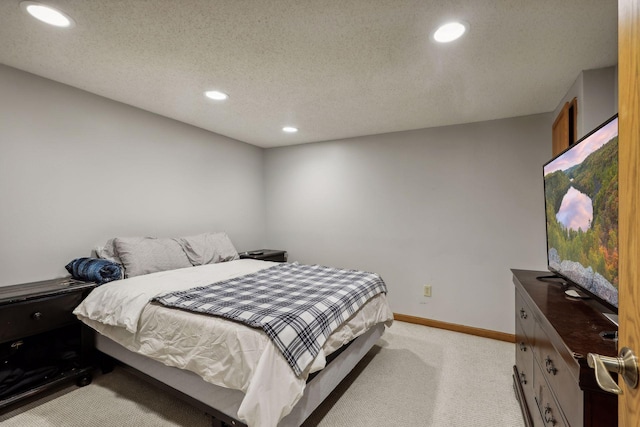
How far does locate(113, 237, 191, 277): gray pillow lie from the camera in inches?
101

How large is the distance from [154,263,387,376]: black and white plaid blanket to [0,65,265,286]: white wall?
1229 mm

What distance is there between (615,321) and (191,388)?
81.9 inches

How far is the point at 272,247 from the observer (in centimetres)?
458

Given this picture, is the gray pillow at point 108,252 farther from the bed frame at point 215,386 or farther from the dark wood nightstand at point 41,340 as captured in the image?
the bed frame at point 215,386

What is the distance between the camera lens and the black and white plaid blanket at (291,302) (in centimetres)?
153

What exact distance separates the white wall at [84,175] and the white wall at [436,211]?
58.8 inches

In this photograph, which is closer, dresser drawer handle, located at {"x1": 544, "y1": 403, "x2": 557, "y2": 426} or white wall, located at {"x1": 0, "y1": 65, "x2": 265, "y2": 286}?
dresser drawer handle, located at {"x1": 544, "y1": 403, "x2": 557, "y2": 426}

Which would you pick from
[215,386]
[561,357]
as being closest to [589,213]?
[561,357]

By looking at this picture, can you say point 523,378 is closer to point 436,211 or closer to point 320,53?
point 436,211

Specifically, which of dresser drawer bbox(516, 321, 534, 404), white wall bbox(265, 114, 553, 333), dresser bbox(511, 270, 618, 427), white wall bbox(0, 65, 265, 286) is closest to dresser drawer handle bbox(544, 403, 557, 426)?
dresser bbox(511, 270, 618, 427)

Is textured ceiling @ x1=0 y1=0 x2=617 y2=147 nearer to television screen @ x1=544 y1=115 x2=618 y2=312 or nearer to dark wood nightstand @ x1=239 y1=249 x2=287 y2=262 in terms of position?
television screen @ x1=544 y1=115 x2=618 y2=312

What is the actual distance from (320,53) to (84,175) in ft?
7.44

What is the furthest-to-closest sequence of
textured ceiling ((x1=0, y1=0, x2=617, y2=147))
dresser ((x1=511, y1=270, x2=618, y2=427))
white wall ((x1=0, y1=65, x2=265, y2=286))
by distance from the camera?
white wall ((x1=0, y1=65, x2=265, y2=286)) < textured ceiling ((x1=0, y1=0, x2=617, y2=147)) < dresser ((x1=511, y1=270, x2=618, y2=427))

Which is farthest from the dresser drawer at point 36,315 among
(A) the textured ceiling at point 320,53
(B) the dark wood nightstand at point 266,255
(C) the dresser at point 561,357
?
(C) the dresser at point 561,357
